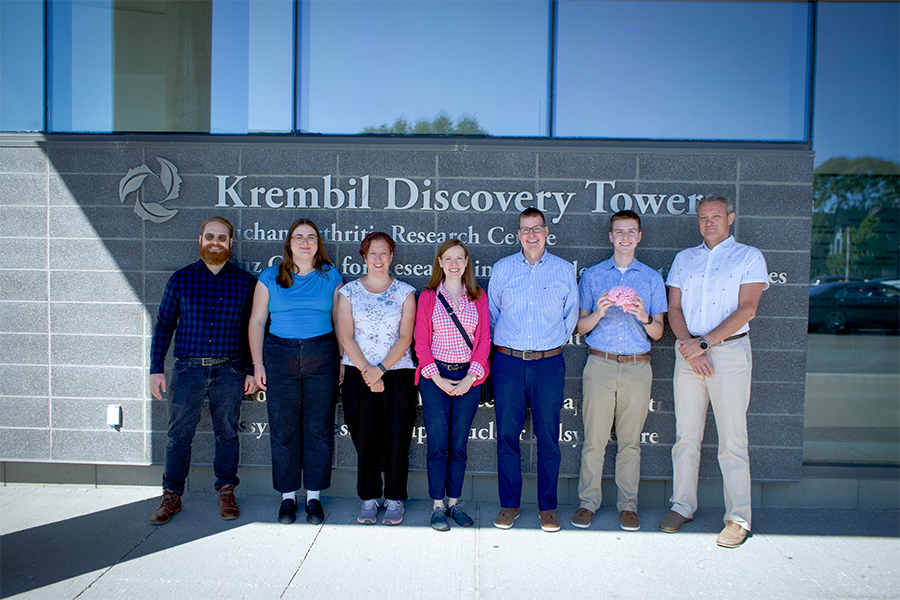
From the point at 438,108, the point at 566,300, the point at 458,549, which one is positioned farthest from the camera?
the point at 438,108

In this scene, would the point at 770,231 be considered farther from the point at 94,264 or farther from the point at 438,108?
the point at 94,264

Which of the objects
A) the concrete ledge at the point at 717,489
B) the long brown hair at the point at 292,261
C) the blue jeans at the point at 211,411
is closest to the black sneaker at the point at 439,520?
the concrete ledge at the point at 717,489

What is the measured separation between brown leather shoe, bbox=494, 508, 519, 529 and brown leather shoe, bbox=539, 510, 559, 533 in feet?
0.60

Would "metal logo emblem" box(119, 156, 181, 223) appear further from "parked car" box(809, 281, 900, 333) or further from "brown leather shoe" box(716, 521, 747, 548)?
"parked car" box(809, 281, 900, 333)

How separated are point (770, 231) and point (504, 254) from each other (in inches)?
79.5

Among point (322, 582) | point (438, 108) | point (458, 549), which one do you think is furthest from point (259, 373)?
point (438, 108)

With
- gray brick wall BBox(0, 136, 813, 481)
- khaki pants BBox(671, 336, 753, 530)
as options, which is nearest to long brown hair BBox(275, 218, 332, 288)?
gray brick wall BBox(0, 136, 813, 481)

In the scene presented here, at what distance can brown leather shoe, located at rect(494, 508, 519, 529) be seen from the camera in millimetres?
3555

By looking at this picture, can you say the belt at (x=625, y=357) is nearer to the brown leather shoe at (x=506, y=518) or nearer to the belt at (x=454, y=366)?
the belt at (x=454, y=366)

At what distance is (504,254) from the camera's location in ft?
13.1

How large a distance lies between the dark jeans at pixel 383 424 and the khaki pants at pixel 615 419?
4.12 feet

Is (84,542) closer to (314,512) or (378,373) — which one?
(314,512)

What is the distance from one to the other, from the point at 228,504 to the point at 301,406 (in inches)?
35.6

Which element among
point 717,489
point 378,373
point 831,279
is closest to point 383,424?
point 378,373
